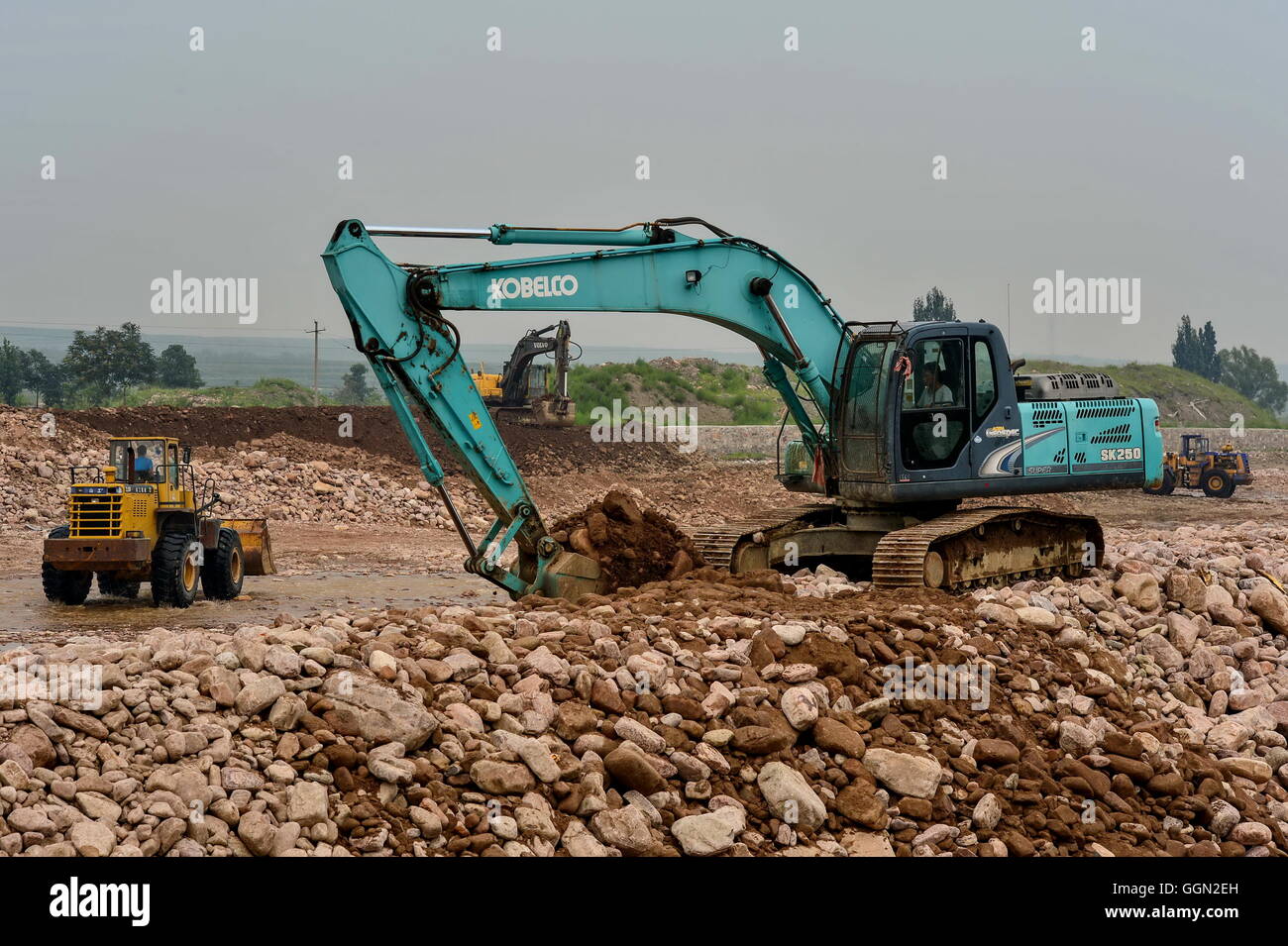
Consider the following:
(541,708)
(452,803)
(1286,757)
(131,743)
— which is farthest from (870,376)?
(131,743)

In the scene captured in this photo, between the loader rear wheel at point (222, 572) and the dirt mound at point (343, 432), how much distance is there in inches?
531

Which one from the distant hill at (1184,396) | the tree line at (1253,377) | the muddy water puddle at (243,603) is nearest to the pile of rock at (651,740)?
the muddy water puddle at (243,603)

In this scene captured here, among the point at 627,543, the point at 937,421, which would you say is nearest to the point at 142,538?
the point at 627,543

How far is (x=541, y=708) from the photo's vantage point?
8.41m

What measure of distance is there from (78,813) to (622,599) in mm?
5121

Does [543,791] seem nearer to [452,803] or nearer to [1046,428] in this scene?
[452,803]

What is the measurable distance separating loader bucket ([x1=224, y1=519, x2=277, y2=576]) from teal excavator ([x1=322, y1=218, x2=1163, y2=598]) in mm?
6657

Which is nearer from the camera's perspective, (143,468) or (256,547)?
(143,468)

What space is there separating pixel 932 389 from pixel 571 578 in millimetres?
3759

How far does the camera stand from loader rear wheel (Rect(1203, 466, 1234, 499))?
3475 cm

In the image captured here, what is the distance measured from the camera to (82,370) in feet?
171

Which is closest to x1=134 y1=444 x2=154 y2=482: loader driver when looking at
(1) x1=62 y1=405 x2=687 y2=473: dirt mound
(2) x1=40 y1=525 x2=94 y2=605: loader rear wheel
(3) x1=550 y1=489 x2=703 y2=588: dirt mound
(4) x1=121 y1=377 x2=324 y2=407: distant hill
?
(2) x1=40 y1=525 x2=94 y2=605: loader rear wheel

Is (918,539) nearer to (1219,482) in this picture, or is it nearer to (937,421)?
(937,421)

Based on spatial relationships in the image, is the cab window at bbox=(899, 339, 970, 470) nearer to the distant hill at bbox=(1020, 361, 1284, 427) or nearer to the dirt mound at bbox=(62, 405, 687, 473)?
the dirt mound at bbox=(62, 405, 687, 473)
